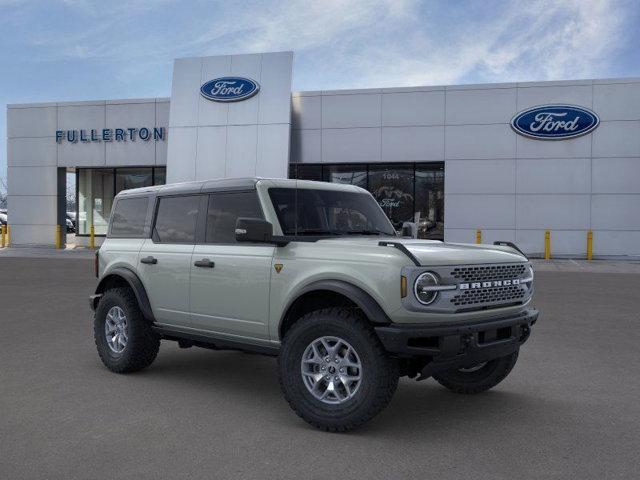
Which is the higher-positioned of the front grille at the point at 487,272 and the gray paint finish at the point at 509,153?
the gray paint finish at the point at 509,153

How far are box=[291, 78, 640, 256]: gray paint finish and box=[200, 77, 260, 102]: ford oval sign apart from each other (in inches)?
98.8

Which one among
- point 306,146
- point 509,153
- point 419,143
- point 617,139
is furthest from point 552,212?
point 306,146

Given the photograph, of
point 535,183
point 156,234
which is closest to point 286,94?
point 535,183

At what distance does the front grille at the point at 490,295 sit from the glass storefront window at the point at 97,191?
2628 cm

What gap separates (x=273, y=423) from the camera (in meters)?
4.88

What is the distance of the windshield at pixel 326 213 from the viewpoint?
5.54 meters

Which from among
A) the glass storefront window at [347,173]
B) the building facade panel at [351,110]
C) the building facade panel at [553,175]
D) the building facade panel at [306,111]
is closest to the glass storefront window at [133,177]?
the building facade panel at [306,111]

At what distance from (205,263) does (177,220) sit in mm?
781

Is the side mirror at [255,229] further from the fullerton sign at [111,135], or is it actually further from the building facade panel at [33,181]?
the building facade panel at [33,181]

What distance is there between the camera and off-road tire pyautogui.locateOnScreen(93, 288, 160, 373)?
6.36 meters

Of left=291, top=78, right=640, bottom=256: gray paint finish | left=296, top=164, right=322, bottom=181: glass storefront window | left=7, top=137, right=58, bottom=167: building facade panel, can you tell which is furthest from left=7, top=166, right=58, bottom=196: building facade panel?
left=291, top=78, right=640, bottom=256: gray paint finish

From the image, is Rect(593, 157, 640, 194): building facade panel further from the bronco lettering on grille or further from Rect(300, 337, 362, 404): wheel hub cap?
Answer: Rect(300, 337, 362, 404): wheel hub cap

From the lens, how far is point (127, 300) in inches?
257

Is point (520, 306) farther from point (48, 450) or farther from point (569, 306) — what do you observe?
point (569, 306)
